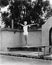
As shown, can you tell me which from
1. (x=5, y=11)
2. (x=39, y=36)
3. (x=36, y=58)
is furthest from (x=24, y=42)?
(x=5, y=11)

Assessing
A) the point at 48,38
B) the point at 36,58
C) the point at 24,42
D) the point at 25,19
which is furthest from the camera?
the point at 25,19

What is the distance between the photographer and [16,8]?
34.2 m

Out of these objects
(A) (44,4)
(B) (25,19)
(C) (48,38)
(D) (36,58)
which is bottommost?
(D) (36,58)

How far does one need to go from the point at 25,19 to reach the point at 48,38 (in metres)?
13.7

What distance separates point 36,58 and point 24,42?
8776 millimetres

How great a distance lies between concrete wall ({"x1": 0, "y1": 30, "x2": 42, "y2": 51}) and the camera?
76.1ft

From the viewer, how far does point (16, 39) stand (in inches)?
959

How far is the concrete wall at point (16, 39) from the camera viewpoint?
76.1ft

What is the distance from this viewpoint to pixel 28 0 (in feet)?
114

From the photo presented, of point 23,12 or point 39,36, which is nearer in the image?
point 39,36

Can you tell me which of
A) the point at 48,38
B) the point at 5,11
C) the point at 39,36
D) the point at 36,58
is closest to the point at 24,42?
the point at 39,36

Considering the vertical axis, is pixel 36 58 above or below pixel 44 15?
below

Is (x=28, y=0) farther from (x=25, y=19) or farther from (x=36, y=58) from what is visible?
(x=36, y=58)

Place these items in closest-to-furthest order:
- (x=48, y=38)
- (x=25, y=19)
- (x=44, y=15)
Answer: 1. (x=48, y=38)
2. (x=25, y=19)
3. (x=44, y=15)
